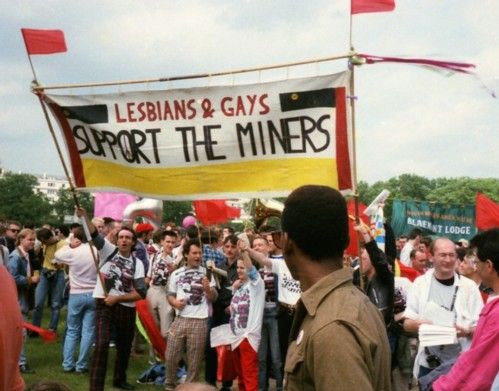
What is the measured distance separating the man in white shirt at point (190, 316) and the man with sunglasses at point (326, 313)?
20.4 feet

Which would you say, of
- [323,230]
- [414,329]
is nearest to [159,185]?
[414,329]

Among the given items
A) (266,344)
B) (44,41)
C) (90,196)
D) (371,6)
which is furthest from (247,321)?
(90,196)

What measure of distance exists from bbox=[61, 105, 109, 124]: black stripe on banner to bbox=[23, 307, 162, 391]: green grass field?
3.35 meters

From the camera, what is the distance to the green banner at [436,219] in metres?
26.1

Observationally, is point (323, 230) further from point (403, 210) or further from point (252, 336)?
point (403, 210)

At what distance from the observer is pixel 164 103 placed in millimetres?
6371

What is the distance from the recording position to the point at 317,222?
8.23 ft

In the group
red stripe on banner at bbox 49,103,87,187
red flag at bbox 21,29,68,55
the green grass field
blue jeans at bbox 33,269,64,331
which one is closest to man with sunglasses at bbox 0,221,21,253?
blue jeans at bbox 33,269,64,331

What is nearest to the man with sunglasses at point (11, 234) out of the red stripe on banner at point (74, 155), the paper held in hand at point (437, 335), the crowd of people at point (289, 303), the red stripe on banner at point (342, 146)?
the crowd of people at point (289, 303)

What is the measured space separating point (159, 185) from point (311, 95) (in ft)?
5.34

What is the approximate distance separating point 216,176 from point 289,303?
286cm

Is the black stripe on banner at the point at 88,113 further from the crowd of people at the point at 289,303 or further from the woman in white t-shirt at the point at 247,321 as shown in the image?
the woman in white t-shirt at the point at 247,321

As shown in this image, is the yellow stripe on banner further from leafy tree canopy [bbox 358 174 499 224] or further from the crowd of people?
leafy tree canopy [bbox 358 174 499 224]

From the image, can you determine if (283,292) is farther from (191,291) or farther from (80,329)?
(80,329)
